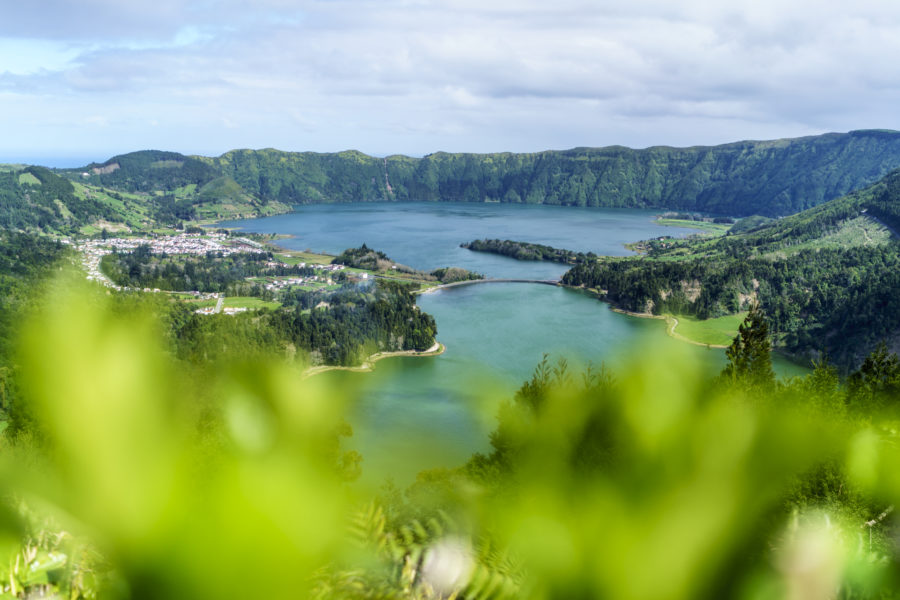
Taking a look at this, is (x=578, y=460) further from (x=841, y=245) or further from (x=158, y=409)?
(x=841, y=245)

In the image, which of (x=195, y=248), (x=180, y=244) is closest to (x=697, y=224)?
(x=195, y=248)

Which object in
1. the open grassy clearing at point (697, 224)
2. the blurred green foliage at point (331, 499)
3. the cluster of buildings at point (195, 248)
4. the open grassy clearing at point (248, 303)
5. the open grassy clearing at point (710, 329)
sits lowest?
the open grassy clearing at point (710, 329)

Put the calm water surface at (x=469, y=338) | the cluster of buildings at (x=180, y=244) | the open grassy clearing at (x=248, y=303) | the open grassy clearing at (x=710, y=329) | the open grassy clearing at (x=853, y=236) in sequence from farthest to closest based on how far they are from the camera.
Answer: the cluster of buildings at (x=180, y=244), the open grassy clearing at (x=853, y=236), the open grassy clearing at (x=248, y=303), the open grassy clearing at (x=710, y=329), the calm water surface at (x=469, y=338)

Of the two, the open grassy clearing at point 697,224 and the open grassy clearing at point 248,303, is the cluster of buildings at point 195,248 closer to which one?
the open grassy clearing at point 248,303

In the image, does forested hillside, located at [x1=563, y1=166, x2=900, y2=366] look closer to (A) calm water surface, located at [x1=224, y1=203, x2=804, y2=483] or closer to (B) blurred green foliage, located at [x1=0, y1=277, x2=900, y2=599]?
(A) calm water surface, located at [x1=224, y1=203, x2=804, y2=483]

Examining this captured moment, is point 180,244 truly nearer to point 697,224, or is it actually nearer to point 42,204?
point 42,204

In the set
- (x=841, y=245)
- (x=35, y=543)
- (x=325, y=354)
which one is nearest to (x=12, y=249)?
(x=325, y=354)

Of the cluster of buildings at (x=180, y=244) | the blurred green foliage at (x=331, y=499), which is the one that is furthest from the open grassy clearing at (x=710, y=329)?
the cluster of buildings at (x=180, y=244)

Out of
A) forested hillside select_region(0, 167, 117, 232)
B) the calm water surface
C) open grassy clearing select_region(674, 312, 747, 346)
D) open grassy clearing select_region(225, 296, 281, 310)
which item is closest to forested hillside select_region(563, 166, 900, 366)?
open grassy clearing select_region(674, 312, 747, 346)
